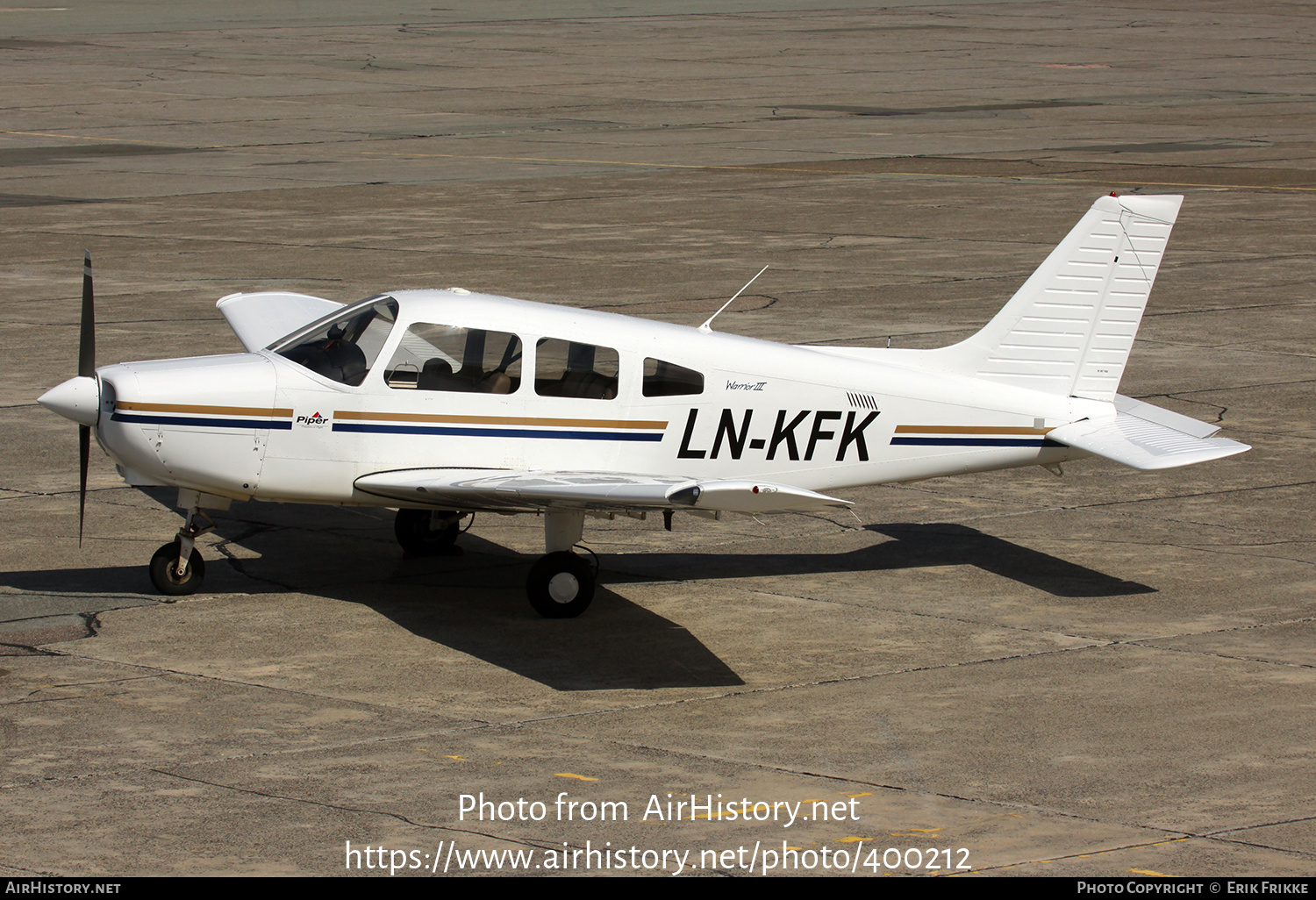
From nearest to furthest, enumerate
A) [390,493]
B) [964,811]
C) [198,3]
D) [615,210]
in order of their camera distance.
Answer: [964,811], [390,493], [615,210], [198,3]

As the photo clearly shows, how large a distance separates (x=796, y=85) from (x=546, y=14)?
27997 millimetres

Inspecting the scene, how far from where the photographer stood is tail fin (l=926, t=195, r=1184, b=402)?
12180 millimetres

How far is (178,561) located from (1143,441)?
22.2ft

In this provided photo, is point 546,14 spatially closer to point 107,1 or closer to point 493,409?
point 107,1

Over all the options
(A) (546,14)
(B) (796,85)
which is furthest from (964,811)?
(A) (546,14)

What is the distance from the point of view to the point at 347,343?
37.1ft

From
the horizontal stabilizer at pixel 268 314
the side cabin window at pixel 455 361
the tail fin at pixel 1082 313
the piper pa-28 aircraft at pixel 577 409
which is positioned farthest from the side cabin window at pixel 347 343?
the tail fin at pixel 1082 313

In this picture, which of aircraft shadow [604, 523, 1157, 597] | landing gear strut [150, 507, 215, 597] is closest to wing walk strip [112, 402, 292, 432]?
landing gear strut [150, 507, 215, 597]

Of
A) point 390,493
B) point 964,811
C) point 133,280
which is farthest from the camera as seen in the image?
point 133,280

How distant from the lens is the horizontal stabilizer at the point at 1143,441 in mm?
11266

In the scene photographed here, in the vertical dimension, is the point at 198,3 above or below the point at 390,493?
above

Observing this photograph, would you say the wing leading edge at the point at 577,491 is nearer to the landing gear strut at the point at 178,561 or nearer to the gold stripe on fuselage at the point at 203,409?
the gold stripe on fuselage at the point at 203,409

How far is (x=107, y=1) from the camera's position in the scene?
80.1 meters

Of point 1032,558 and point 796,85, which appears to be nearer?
point 1032,558
